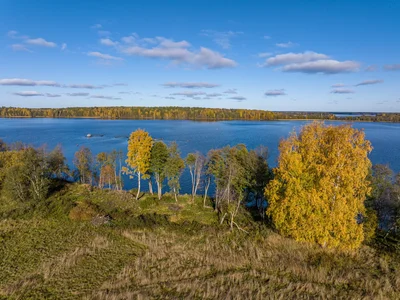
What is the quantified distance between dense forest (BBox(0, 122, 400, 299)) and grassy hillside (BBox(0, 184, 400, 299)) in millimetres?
75

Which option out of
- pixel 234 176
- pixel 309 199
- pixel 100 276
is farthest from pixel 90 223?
pixel 309 199

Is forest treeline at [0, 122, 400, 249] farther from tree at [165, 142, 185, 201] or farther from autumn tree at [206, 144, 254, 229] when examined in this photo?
tree at [165, 142, 185, 201]

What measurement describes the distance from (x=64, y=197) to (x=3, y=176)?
9076 millimetres

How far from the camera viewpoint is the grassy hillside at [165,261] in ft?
46.4

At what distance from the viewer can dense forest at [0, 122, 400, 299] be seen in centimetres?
1472

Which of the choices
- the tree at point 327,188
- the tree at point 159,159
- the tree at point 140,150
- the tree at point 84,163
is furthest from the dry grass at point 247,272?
the tree at point 84,163

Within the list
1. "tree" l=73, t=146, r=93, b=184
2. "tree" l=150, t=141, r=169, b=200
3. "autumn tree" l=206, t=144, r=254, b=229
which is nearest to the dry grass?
"autumn tree" l=206, t=144, r=254, b=229

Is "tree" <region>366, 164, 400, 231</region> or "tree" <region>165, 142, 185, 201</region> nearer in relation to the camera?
"tree" <region>366, 164, 400, 231</region>

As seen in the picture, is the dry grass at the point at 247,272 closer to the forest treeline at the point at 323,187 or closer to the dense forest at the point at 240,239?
the dense forest at the point at 240,239

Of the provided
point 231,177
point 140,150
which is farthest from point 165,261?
point 140,150

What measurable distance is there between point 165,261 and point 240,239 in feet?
22.5

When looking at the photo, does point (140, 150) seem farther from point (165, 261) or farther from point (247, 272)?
point (247, 272)

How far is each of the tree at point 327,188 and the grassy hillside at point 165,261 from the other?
6.67 ft

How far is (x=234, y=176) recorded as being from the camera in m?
24.6
